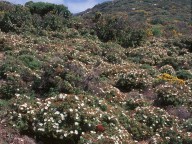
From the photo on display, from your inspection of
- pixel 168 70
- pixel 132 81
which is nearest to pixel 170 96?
pixel 132 81

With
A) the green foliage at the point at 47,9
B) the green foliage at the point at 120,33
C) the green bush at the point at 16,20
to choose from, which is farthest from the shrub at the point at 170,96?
the green foliage at the point at 47,9

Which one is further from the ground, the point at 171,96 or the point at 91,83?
the point at 91,83

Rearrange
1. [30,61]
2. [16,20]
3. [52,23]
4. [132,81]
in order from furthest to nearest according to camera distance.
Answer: [52,23] < [16,20] < [132,81] < [30,61]

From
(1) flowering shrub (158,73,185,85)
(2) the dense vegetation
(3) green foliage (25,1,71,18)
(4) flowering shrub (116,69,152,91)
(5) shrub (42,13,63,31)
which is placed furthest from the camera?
(3) green foliage (25,1,71,18)

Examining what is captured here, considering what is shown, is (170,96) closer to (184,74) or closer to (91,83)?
(91,83)

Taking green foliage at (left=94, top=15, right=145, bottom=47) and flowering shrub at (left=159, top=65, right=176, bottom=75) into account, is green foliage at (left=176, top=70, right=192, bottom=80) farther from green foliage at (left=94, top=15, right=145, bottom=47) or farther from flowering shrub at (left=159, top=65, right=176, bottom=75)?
green foliage at (left=94, top=15, right=145, bottom=47)

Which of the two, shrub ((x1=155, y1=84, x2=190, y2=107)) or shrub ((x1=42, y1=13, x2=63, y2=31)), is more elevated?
shrub ((x1=42, y1=13, x2=63, y2=31))

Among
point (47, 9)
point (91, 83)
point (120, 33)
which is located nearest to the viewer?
point (91, 83)

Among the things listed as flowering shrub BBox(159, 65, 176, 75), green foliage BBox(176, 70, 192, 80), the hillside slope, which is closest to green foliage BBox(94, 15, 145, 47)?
flowering shrub BBox(159, 65, 176, 75)

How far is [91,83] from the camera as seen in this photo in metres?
13.8

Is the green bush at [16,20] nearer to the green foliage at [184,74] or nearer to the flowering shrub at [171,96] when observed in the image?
the green foliage at [184,74]

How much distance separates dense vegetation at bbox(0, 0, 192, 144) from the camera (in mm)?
9898

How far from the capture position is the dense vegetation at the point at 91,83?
9.90m

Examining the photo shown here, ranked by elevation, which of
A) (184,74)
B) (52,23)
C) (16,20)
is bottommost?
(184,74)
